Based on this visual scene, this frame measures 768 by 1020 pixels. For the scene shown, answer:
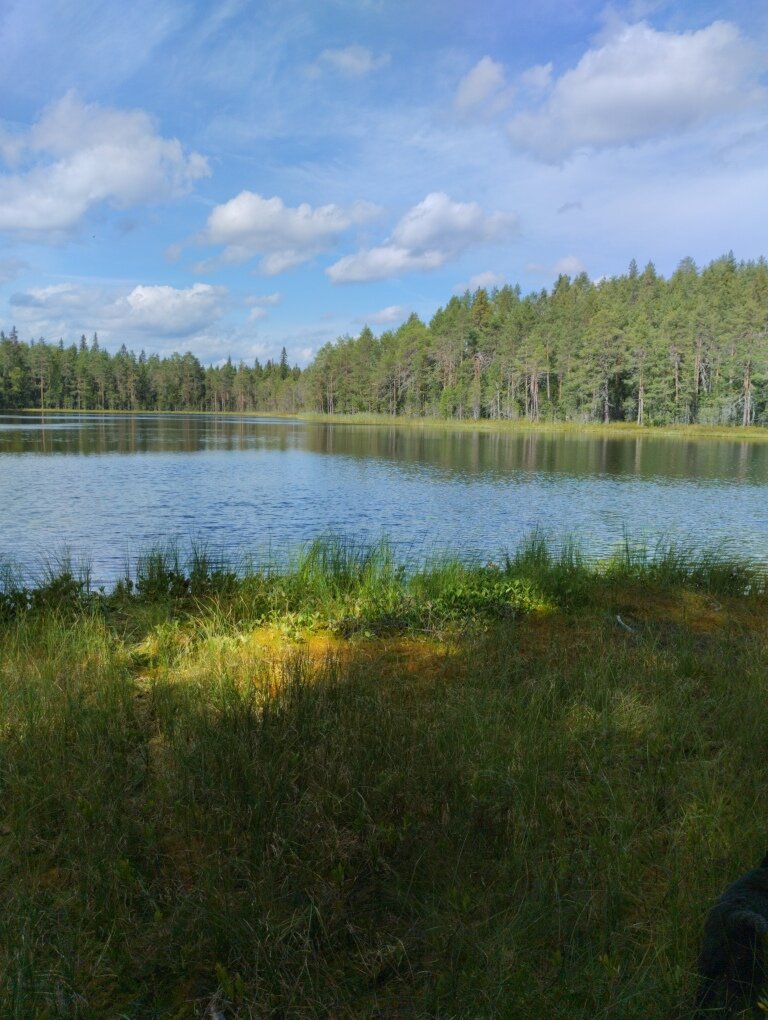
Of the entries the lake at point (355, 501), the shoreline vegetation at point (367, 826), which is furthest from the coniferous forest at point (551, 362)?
the shoreline vegetation at point (367, 826)

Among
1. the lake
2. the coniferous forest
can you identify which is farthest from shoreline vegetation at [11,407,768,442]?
the lake

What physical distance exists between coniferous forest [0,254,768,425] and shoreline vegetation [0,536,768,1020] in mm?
79725

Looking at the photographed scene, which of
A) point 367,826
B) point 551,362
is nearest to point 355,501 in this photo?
point 367,826

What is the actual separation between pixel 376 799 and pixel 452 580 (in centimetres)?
489

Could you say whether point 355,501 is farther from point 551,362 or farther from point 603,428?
point 551,362

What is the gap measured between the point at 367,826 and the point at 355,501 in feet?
62.7

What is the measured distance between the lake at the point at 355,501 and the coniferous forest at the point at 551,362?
40.6 metres

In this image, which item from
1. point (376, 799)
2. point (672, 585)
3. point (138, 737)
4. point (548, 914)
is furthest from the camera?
point (672, 585)

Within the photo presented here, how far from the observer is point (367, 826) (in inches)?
108

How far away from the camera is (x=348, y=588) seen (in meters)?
7.64

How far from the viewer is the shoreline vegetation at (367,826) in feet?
6.91

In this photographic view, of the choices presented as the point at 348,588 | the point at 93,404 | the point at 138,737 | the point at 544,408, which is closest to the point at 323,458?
the point at 348,588

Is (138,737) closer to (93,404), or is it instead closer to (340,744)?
(340,744)

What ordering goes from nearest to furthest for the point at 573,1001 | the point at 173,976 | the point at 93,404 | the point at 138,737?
the point at 573,1001 < the point at 173,976 < the point at 138,737 < the point at 93,404
